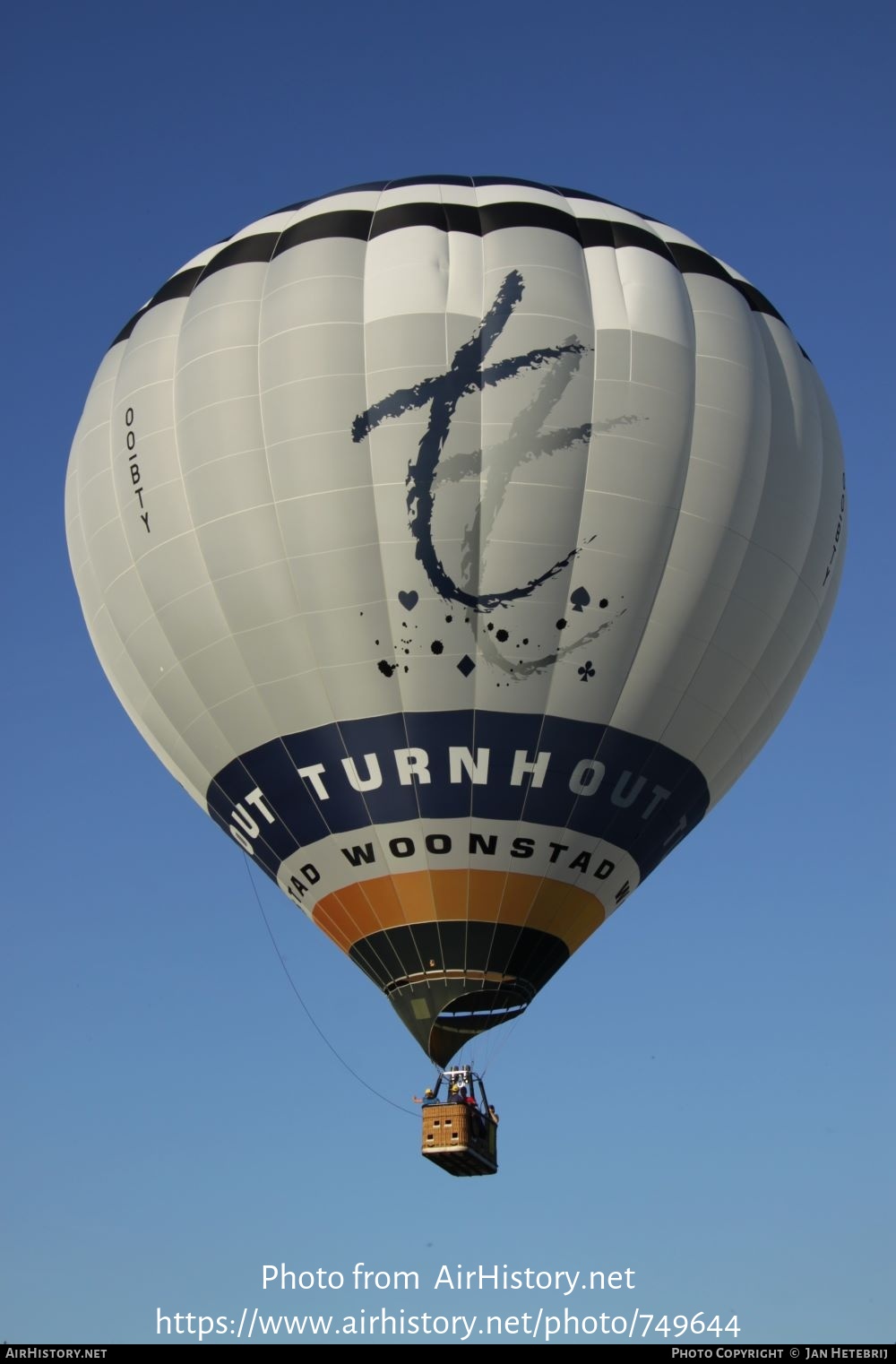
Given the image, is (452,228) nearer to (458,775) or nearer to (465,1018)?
(458,775)

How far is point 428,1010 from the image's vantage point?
19328mm

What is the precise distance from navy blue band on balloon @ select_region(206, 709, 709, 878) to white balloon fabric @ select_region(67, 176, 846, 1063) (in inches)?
1.0

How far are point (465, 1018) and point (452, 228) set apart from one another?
7408 mm

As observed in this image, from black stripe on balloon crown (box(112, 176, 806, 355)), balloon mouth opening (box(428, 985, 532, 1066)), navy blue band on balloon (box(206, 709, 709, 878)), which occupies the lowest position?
balloon mouth opening (box(428, 985, 532, 1066))

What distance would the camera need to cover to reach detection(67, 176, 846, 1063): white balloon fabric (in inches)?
749

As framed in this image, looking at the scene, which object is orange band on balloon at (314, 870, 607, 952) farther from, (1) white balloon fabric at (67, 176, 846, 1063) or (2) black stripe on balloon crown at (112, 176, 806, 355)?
(2) black stripe on balloon crown at (112, 176, 806, 355)

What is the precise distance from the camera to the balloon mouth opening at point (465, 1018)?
19.4m

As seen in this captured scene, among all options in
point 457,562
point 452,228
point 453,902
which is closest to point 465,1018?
point 453,902

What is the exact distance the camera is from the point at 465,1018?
63.9ft

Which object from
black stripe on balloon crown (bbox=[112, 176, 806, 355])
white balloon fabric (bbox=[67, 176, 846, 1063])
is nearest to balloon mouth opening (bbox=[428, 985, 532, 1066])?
white balloon fabric (bbox=[67, 176, 846, 1063])

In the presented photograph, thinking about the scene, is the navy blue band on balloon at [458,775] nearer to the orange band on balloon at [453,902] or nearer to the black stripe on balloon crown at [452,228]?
the orange band on balloon at [453,902]

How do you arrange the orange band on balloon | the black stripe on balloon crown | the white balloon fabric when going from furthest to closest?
the black stripe on balloon crown
the orange band on balloon
the white balloon fabric

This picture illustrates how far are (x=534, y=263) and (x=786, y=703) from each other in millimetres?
5234

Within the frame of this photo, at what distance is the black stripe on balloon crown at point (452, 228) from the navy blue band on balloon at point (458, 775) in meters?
Answer: 4.68
